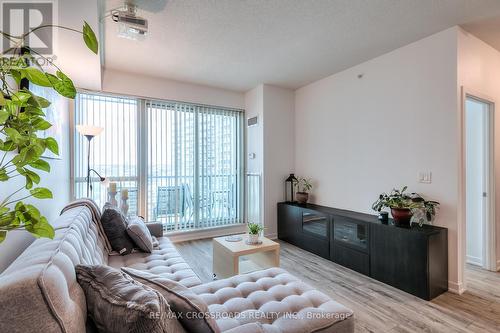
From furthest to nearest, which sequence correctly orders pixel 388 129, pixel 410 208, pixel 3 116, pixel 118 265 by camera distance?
pixel 388 129 → pixel 410 208 → pixel 118 265 → pixel 3 116

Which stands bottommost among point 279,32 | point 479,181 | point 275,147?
point 479,181

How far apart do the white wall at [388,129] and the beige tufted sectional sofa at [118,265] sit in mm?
1933

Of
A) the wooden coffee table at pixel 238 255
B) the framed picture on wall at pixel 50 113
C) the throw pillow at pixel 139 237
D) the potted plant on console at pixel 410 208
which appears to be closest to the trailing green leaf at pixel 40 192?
the framed picture on wall at pixel 50 113

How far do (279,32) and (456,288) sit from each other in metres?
3.14

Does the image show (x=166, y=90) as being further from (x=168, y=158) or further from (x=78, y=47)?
(x=78, y=47)

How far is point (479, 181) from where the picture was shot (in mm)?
3055

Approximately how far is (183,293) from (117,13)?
7.58ft

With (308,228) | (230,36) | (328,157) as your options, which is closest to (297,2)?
(230,36)

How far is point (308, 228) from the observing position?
12.1 ft

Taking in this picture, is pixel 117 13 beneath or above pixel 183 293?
above

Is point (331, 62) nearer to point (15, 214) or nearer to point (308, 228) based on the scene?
point (308, 228)

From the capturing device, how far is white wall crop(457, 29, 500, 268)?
2502mm

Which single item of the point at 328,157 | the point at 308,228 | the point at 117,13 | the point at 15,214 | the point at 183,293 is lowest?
the point at 308,228

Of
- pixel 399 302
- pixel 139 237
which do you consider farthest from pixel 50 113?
pixel 399 302
